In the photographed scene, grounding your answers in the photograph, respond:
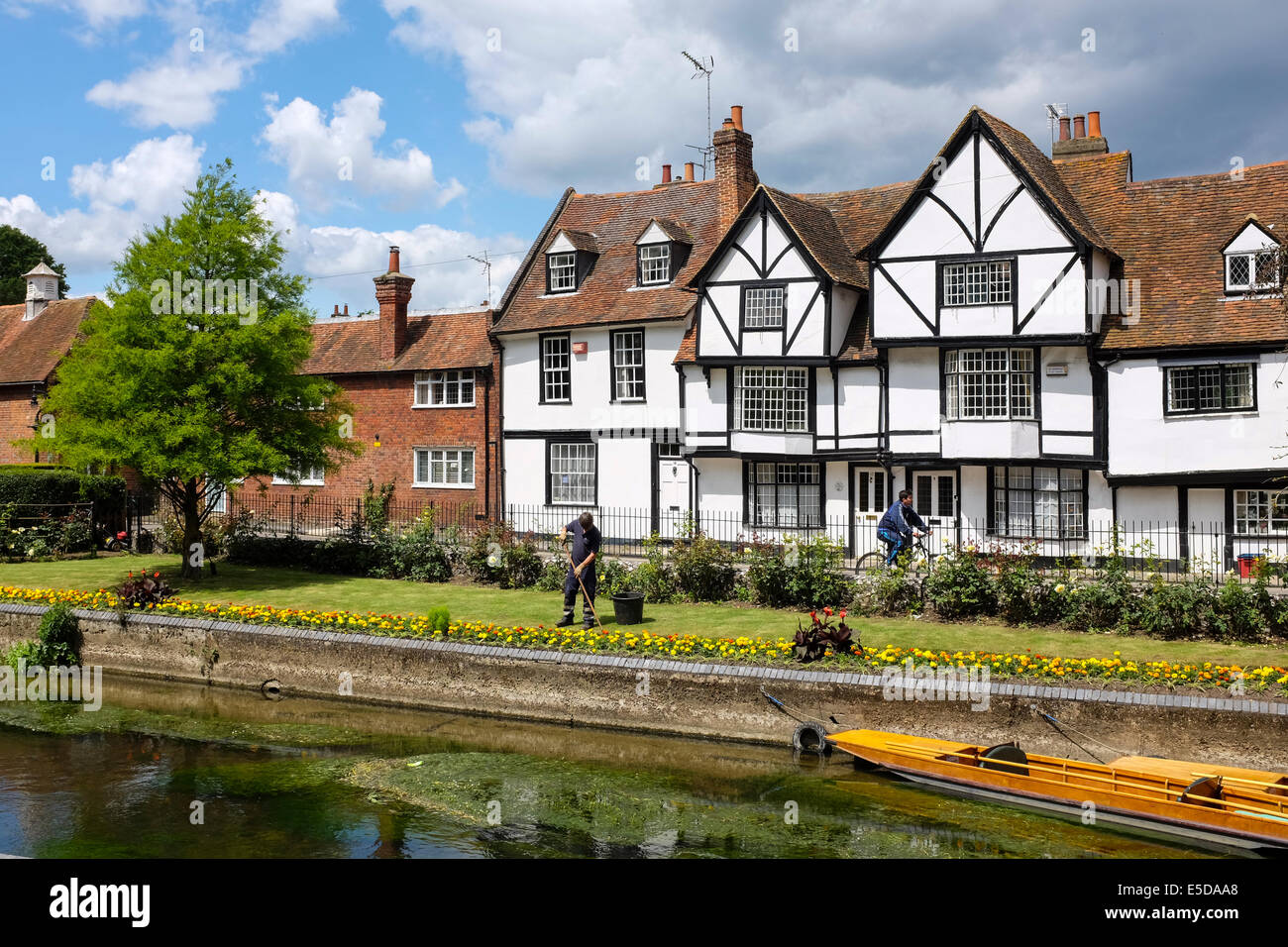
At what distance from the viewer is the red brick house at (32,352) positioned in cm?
4075

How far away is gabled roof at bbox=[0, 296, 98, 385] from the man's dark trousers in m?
29.3

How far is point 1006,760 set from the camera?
42.4 ft

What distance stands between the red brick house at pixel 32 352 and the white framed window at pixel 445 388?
45.0 ft

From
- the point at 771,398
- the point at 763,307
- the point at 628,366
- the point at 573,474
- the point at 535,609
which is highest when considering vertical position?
the point at 763,307

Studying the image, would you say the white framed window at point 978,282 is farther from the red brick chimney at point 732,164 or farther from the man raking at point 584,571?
the man raking at point 584,571

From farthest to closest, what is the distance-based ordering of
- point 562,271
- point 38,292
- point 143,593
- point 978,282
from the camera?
1. point 38,292
2. point 562,271
3. point 978,282
4. point 143,593

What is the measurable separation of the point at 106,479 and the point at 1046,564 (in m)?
24.5

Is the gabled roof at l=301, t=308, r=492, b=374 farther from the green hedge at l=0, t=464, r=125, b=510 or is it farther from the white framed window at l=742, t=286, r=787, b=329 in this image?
the white framed window at l=742, t=286, r=787, b=329

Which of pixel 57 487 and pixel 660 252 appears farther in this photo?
pixel 660 252

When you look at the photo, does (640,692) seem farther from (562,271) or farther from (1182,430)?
(562,271)

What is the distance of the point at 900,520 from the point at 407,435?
1983 centimetres

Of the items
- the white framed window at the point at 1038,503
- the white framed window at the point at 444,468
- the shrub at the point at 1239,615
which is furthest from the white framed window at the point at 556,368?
the shrub at the point at 1239,615

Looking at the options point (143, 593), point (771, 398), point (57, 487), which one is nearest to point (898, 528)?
point (771, 398)
